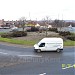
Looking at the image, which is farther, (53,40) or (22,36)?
(22,36)

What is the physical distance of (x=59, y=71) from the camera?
1739cm

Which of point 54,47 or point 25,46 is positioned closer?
point 54,47

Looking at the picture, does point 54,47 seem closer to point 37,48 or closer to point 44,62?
point 37,48

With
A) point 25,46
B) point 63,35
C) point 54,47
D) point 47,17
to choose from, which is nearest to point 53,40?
point 54,47

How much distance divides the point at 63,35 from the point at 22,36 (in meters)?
8.36

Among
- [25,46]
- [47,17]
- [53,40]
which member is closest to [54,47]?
[53,40]

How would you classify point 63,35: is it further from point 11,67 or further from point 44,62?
point 11,67

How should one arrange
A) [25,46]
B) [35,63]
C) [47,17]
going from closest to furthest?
[35,63]
[25,46]
[47,17]

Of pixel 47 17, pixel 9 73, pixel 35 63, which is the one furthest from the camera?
pixel 47 17

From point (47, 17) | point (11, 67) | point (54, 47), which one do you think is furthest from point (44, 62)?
point (47, 17)

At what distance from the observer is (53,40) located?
2781 cm

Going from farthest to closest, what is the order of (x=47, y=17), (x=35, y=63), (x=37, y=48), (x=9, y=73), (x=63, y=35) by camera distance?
(x=47, y=17) → (x=63, y=35) → (x=37, y=48) → (x=35, y=63) → (x=9, y=73)

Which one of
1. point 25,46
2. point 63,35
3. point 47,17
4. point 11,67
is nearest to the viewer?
point 11,67

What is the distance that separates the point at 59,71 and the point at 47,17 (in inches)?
2779
